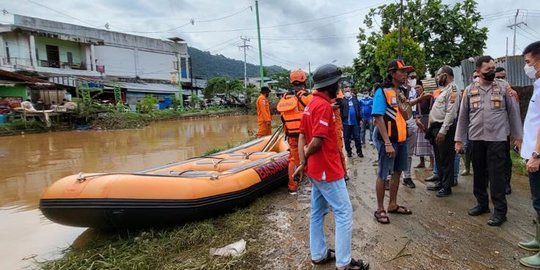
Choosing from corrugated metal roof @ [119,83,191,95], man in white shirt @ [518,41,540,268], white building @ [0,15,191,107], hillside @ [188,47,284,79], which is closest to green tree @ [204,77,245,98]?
white building @ [0,15,191,107]

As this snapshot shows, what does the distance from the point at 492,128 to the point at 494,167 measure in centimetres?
39

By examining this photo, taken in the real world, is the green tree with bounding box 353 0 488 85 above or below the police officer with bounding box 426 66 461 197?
above

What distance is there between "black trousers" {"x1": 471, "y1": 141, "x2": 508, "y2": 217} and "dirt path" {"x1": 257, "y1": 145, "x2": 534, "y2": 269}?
0.24 meters

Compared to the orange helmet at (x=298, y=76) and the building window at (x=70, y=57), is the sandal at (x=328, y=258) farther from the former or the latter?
the building window at (x=70, y=57)

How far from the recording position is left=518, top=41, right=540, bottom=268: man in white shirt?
8.78 ft

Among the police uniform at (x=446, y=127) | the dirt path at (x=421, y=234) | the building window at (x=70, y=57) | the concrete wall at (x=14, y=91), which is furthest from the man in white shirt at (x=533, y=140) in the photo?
the building window at (x=70, y=57)

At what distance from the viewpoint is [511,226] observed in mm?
3404

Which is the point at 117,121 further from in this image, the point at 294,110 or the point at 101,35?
the point at 294,110

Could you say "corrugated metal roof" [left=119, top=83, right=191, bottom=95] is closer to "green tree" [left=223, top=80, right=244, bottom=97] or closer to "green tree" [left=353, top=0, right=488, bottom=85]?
"green tree" [left=223, top=80, right=244, bottom=97]

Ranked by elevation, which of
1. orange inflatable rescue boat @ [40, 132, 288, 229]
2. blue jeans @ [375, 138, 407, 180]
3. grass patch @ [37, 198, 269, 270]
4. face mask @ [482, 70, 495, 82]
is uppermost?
face mask @ [482, 70, 495, 82]

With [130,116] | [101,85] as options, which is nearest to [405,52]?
[130,116]

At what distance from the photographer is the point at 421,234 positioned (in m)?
3.36

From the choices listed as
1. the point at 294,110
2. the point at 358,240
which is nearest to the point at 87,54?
the point at 294,110

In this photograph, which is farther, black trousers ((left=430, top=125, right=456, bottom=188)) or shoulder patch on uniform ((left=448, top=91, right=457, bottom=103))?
black trousers ((left=430, top=125, right=456, bottom=188))
